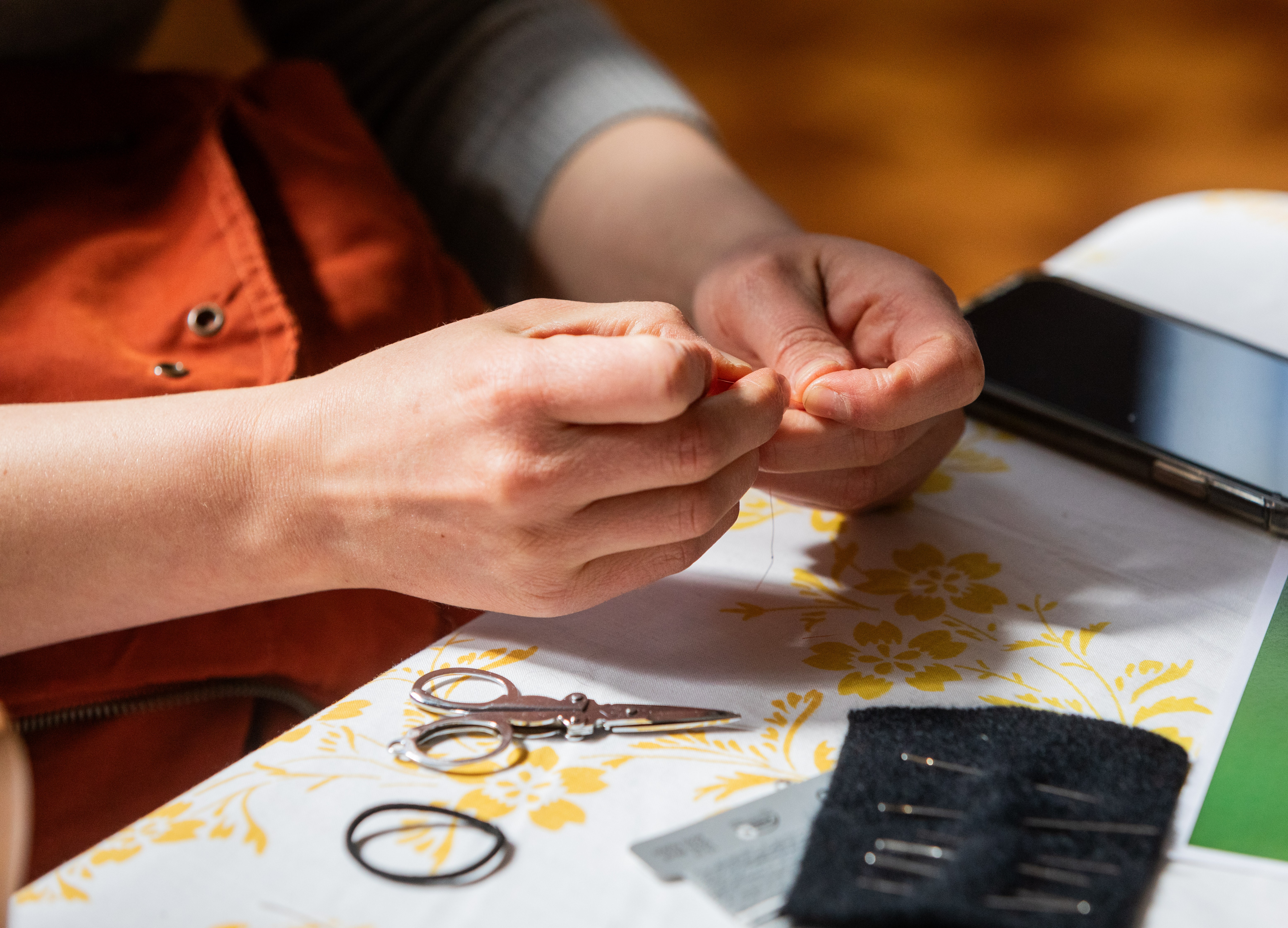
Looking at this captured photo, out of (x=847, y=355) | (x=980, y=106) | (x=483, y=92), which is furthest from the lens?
(x=980, y=106)

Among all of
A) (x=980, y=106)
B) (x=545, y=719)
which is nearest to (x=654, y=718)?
(x=545, y=719)

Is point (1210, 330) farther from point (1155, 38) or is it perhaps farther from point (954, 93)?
point (1155, 38)

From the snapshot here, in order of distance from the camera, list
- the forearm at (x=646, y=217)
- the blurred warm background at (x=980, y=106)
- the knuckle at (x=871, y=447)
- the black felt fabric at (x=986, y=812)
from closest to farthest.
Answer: the black felt fabric at (x=986, y=812) → the knuckle at (x=871, y=447) → the forearm at (x=646, y=217) → the blurred warm background at (x=980, y=106)

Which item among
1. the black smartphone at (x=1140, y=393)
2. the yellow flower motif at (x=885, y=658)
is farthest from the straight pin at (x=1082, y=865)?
the black smartphone at (x=1140, y=393)

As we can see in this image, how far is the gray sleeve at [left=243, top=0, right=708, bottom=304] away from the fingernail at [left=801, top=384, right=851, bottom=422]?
47 centimetres

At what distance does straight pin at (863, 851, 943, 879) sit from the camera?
16.3 inches

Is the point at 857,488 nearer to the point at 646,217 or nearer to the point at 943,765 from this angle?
the point at 943,765

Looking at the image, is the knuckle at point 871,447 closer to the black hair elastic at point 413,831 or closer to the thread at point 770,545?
the thread at point 770,545

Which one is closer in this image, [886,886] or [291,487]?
[886,886]

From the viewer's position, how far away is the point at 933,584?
61cm

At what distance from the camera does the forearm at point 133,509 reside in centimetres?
53

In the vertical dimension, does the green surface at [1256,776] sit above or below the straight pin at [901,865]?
above

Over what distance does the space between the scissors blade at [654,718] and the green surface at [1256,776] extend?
20 cm

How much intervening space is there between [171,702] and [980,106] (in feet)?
7.79
